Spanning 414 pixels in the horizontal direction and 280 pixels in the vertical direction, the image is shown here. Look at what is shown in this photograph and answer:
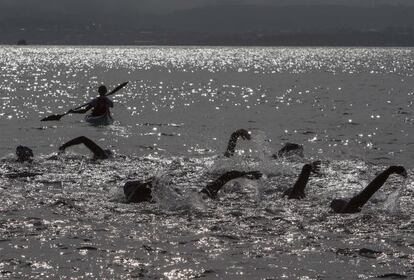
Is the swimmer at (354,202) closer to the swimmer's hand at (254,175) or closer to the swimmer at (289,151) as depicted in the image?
the swimmer's hand at (254,175)

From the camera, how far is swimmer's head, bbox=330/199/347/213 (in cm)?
2202

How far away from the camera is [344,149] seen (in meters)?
41.8

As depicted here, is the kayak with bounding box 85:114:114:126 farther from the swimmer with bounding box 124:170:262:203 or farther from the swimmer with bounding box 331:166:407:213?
the swimmer with bounding box 331:166:407:213

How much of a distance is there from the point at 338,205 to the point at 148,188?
5403mm

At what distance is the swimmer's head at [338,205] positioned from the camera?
72.2ft

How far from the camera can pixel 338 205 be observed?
2209 centimetres

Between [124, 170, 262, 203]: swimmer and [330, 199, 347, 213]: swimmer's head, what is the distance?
2.50 m

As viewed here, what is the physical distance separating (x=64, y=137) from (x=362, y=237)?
30.8m

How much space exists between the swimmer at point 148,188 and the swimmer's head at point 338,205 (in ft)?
8.21

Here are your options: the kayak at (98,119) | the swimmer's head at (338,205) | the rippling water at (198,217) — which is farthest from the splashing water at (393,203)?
the kayak at (98,119)

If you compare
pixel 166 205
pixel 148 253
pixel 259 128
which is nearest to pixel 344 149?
pixel 259 128

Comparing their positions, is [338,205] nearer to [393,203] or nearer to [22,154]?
[393,203]

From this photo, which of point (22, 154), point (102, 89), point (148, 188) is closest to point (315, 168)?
point (148, 188)

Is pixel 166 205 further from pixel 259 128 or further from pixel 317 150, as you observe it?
pixel 259 128
